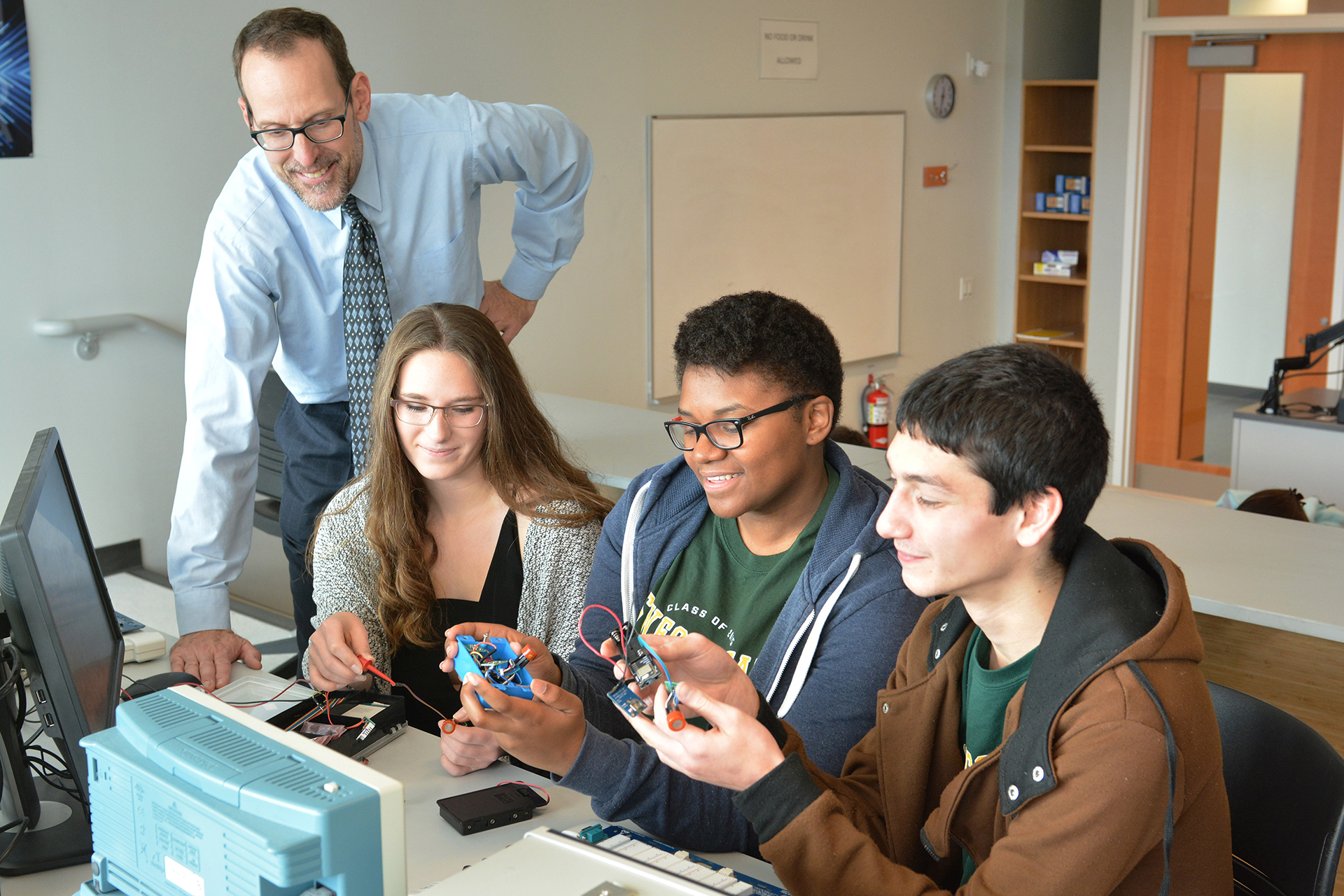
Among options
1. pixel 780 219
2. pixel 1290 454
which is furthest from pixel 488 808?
pixel 780 219

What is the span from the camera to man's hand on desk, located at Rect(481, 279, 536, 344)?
8.84 ft

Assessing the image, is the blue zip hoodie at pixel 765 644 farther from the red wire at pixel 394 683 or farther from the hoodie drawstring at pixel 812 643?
the red wire at pixel 394 683

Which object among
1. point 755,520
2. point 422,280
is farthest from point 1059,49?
point 755,520

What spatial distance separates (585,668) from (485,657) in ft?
1.04

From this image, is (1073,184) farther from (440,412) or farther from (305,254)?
(440,412)

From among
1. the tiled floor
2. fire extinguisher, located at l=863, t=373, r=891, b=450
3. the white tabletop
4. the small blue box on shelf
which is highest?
the small blue box on shelf

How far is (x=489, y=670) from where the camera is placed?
4.54 feet

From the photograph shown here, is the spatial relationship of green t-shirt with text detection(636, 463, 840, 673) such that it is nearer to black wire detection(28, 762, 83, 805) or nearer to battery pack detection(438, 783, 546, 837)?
battery pack detection(438, 783, 546, 837)

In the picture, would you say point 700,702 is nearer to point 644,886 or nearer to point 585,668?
point 644,886

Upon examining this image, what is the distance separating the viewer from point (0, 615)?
4.58 ft

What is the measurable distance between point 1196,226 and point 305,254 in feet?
15.6

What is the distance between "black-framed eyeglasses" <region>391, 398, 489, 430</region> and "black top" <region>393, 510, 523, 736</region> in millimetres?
174

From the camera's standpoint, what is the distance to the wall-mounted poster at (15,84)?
295 cm

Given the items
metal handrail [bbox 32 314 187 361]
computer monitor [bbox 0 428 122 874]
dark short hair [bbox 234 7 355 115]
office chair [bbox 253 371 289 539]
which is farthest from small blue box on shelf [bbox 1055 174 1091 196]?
computer monitor [bbox 0 428 122 874]
